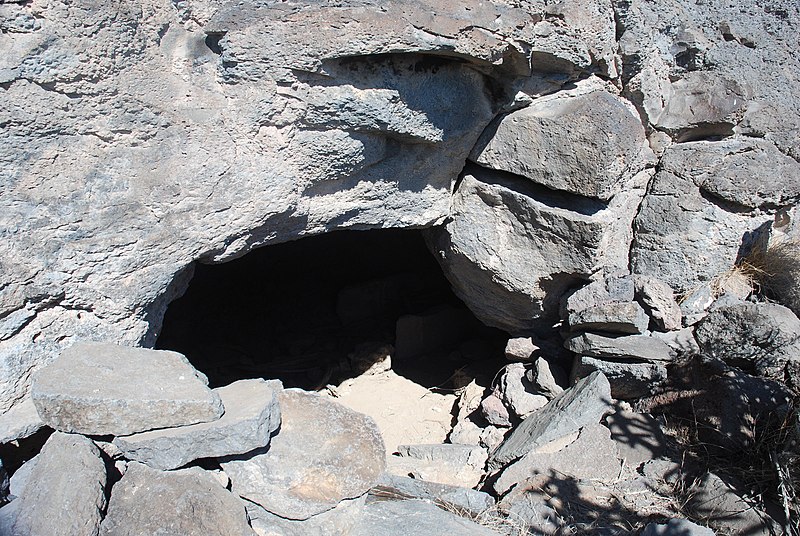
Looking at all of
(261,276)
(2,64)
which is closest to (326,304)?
(261,276)

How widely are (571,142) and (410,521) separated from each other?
64.7 inches

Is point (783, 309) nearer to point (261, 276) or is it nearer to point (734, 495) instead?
point (734, 495)

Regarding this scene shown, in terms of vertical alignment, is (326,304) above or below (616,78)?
below

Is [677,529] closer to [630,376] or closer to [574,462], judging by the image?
[574,462]

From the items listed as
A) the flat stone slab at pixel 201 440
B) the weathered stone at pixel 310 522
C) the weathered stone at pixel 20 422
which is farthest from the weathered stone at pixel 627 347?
the weathered stone at pixel 20 422

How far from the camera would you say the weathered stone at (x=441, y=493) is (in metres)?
2.74

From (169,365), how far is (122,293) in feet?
0.99

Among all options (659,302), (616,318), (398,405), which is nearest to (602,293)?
(616,318)

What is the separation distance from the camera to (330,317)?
5.02 m

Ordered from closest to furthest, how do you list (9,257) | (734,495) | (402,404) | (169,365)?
(9,257) < (169,365) < (734,495) < (402,404)

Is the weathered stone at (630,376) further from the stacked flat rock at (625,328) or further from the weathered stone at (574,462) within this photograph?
the weathered stone at (574,462)

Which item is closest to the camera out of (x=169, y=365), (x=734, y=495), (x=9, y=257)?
(x=9, y=257)

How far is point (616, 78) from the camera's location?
3.08 meters

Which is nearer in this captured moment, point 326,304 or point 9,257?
point 9,257
